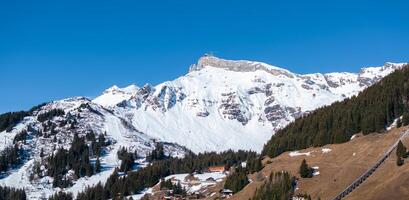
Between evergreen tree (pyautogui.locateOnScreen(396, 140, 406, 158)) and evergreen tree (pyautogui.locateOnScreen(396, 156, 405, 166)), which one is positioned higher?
evergreen tree (pyautogui.locateOnScreen(396, 140, 406, 158))

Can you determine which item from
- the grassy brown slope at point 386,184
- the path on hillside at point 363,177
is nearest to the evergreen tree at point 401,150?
the grassy brown slope at point 386,184

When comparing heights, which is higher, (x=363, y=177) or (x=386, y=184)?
(x=363, y=177)

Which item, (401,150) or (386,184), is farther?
(401,150)

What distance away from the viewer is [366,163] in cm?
19138

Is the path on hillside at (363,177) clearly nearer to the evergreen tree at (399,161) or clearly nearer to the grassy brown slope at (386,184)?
the grassy brown slope at (386,184)

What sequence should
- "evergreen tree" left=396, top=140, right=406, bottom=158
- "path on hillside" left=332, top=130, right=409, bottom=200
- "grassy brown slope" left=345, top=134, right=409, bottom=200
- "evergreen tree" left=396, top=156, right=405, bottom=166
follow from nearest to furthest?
"grassy brown slope" left=345, top=134, right=409, bottom=200, "path on hillside" left=332, top=130, right=409, bottom=200, "evergreen tree" left=396, top=156, right=405, bottom=166, "evergreen tree" left=396, top=140, right=406, bottom=158

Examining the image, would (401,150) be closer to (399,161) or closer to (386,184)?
(399,161)

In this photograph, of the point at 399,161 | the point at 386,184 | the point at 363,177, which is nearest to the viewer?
the point at 386,184

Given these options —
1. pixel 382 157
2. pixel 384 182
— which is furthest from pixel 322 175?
pixel 384 182

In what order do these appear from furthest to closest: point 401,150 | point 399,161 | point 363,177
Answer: point 401,150
point 363,177
point 399,161

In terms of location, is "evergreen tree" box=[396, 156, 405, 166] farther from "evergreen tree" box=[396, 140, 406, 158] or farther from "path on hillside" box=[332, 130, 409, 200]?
"path on hillside" box=[332, 130, 409, 200]

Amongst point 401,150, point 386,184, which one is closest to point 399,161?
point 401,150

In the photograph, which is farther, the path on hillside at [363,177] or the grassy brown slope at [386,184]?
the path on hillside at [363,177]

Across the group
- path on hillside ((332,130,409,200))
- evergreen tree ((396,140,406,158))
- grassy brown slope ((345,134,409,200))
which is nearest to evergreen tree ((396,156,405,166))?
grassy brown slope ((345,134,409,200))
